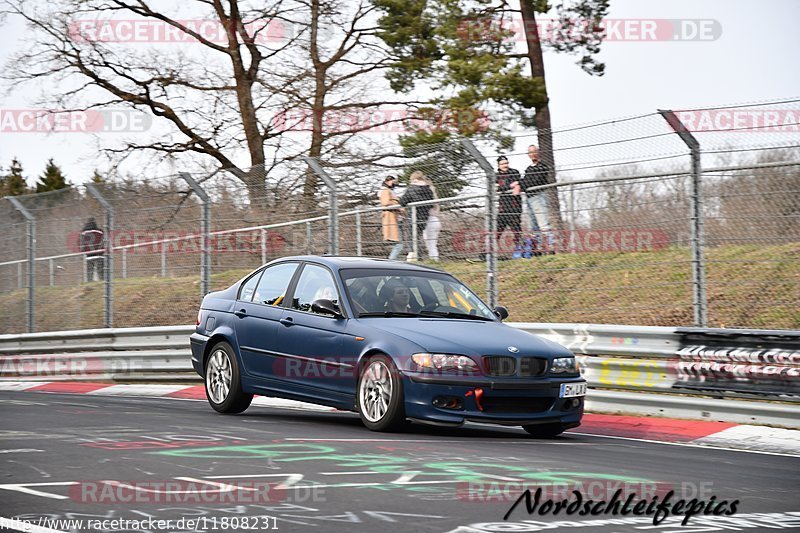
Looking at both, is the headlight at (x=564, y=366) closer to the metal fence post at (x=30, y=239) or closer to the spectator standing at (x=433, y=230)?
the spectator standing at (x=433, y=230)

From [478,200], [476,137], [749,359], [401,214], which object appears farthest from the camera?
[476,137]

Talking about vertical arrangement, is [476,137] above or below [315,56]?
below

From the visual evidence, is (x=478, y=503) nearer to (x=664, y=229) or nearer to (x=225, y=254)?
(x=664, y=229)

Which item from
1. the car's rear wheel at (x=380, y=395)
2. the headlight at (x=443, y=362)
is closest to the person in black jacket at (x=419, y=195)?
the car's rear wheel at (x=380, y=395)

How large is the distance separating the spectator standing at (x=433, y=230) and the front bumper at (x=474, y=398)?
5.25 metres

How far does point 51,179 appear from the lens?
101m

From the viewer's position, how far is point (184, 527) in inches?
201

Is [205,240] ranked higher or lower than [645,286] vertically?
higher

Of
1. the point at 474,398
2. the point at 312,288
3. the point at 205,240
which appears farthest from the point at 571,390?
the point at 205,240

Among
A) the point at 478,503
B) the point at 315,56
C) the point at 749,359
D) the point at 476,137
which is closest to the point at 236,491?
the point at 478,503

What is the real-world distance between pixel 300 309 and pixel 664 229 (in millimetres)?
4398

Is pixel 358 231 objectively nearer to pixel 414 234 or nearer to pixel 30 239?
pixel 414 234

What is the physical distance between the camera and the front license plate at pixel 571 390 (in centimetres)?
950

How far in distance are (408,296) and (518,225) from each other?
333 centimetres
